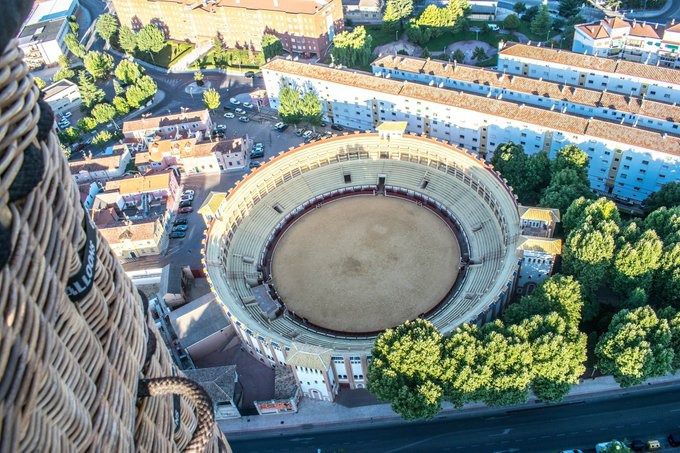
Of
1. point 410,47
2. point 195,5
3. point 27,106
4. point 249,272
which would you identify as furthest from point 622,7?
point 27,106

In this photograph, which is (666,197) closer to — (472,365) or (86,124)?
(472,365)

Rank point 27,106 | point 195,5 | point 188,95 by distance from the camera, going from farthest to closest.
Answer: point 195,5, point 188,95, point 27,106

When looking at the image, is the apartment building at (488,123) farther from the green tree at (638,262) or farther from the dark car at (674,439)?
the dark car at (674,439)

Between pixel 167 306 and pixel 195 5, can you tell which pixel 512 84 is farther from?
pixel 195 5

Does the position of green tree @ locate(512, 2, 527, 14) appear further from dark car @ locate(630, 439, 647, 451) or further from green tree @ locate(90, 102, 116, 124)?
dark car @ locate(630, 439, 647, 451)

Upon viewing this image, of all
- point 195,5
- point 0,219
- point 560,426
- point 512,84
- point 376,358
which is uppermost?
point 0,219

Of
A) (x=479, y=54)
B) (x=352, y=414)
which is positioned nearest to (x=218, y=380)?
(x=352, y=414)
